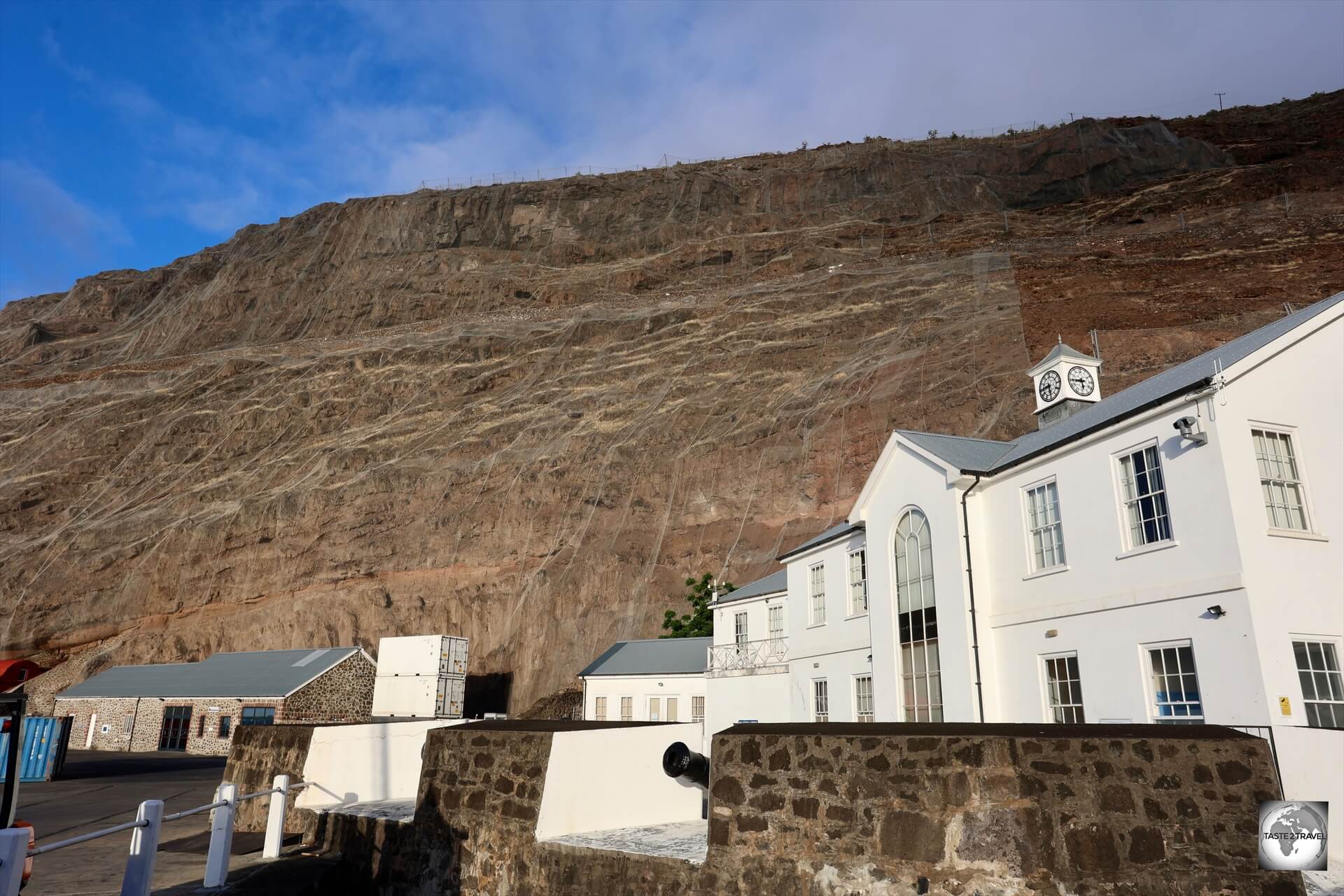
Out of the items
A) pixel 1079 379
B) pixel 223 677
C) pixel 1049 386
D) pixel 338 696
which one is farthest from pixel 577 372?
pixel 1079 379

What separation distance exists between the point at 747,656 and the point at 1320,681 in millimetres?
15842

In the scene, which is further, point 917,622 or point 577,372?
point 577,372

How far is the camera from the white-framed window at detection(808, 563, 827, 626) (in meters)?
22.3

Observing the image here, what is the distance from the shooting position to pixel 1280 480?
12.8 meters

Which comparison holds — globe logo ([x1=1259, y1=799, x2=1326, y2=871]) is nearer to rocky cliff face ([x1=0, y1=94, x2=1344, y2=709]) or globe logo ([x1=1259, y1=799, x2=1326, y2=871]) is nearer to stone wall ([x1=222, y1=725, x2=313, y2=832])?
stone wall ([x1=222, y1=725, x2=313, y2=832])

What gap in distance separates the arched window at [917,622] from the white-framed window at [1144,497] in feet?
14.6

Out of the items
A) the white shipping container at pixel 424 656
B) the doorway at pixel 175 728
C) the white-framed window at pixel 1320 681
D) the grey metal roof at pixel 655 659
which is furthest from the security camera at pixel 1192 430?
the doorway at pixel 175 728

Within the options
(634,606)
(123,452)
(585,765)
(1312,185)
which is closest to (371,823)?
(585,765)

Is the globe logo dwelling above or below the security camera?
below

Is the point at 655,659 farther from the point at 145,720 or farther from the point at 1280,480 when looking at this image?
the point at 145,720

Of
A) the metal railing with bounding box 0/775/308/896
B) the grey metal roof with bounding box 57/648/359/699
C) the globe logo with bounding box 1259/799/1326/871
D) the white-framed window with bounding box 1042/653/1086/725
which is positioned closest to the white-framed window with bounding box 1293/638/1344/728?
the white-framed window with bounding box 1042/653/1086/725

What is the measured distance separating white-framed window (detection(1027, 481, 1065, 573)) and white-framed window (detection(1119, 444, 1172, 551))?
4.32 feet

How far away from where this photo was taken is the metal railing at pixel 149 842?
4957mm

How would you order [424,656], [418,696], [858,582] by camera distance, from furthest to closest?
[424,656] < [418,696] < [858,582]
